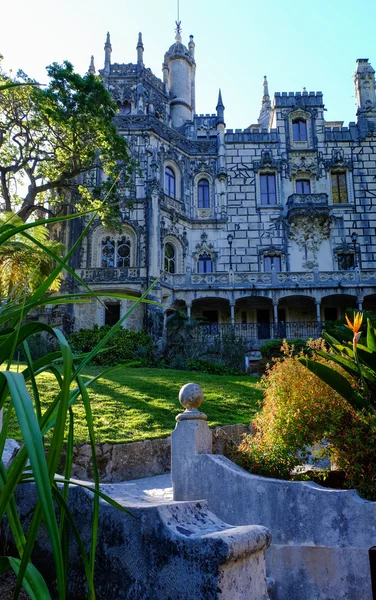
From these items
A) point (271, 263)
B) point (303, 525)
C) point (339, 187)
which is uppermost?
point (339, 187)

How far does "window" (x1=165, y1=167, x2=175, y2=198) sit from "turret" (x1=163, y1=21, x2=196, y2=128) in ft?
16.4

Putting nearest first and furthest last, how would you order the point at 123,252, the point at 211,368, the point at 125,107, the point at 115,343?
the point at 211,368
the point at 115,343
the point at 123,252
the point at 125,107

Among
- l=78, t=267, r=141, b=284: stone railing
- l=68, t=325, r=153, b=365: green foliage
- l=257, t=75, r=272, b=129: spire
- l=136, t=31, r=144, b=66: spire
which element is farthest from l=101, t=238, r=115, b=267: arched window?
l=257, t=75, r=272, b=129: spire

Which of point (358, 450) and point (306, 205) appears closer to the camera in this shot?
point (358, 450)

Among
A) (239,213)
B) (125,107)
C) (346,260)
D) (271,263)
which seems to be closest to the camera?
(346,260)

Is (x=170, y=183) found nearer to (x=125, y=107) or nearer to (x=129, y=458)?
(x=125, y=107)

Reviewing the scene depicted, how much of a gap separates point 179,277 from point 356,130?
17270 millimetres

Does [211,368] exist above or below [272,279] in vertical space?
below

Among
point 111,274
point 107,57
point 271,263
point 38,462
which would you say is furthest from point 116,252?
point 38,462

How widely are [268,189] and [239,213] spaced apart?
288cm

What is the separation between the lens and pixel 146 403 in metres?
10.9

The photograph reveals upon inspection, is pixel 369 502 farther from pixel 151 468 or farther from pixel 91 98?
pixel 91 98

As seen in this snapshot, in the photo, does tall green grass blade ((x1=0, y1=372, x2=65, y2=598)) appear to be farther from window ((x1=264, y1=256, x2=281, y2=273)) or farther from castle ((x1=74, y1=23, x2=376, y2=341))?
window ((x1=264, y1=256, x2=281, y2=273))

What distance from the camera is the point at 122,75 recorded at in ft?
111
